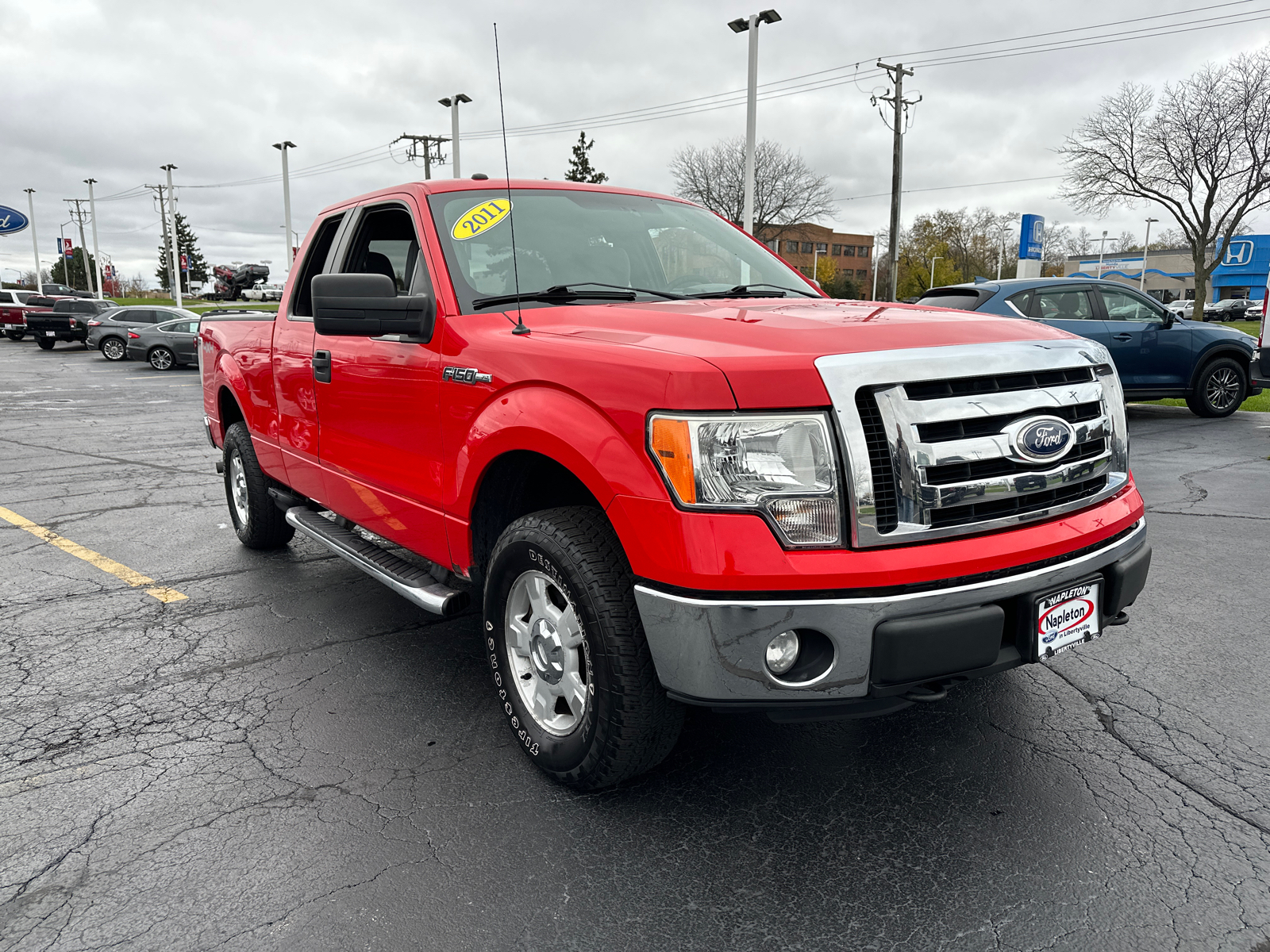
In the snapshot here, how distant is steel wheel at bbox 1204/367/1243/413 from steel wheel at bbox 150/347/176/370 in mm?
25048

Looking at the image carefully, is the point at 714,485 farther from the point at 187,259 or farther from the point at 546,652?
the point at 187,259

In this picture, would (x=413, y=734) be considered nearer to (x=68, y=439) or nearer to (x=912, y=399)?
(x=912, y=399)

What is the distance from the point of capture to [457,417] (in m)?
3.06

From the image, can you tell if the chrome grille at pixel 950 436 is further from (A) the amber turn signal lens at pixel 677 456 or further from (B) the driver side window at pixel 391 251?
(B) the driver side window at pixel 391 251

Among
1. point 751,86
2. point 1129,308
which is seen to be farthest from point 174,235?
point 1129,308

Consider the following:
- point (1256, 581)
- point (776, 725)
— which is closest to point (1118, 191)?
point (1256, 581)

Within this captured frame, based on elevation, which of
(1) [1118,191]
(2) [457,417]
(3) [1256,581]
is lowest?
(3) [1256,581]

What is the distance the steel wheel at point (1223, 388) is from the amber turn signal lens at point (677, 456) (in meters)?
11.9

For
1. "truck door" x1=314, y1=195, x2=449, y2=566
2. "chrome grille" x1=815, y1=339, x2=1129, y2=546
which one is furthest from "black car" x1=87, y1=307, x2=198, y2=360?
"chrome grille" x1=815, y1=339, x2=1129, y2=546

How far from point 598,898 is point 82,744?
2.03m

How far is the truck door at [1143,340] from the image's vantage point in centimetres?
1112

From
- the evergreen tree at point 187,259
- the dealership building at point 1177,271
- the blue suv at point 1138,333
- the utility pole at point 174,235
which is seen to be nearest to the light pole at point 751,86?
the blue suv at point 1138,333

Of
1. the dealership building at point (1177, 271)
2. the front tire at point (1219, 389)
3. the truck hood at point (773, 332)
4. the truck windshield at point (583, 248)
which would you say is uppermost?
the dealership building at point (1177, 271)

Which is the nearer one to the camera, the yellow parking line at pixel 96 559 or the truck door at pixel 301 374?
the truck door at pixel 301 374
